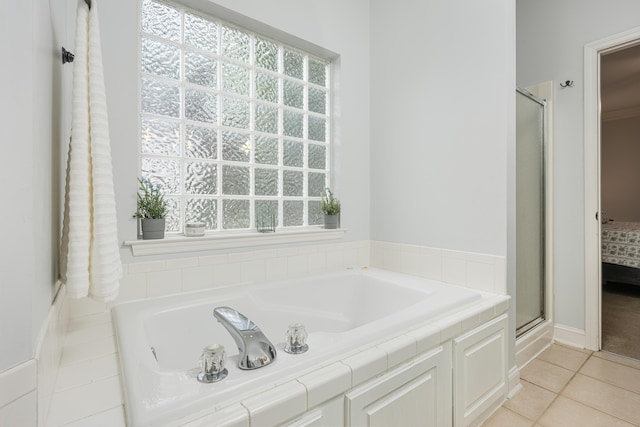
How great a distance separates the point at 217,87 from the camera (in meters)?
1.84

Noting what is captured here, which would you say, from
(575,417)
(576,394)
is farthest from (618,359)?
(575,417)

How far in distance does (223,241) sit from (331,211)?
82 centimetres

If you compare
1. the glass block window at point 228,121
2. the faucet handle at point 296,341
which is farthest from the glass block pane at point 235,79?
the faucet handle at point 296,341

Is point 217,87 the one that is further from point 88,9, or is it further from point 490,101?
point 490,101

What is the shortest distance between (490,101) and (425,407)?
1574 millimetres

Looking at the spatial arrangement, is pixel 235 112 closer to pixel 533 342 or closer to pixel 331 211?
pixel 331 211

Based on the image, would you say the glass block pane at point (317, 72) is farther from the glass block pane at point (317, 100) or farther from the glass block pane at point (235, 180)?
the glass block pane at point (235, 180)

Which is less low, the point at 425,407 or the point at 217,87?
the point at 217,87

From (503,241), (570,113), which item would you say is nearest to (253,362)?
(503,241)

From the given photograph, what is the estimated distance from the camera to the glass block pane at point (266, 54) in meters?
2.02

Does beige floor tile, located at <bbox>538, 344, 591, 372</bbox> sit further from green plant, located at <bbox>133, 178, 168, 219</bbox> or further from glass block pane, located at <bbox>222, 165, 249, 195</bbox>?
green plant, located at <bbox>133, 178, 168, 219</bbox>

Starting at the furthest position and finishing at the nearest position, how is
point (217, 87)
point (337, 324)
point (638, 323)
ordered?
point (638, 323) → point (337, 324) → point (217, 87)

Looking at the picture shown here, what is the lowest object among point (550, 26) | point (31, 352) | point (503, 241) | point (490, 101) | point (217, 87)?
point (31, 352)

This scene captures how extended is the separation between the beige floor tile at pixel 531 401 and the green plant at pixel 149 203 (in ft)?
6.84
